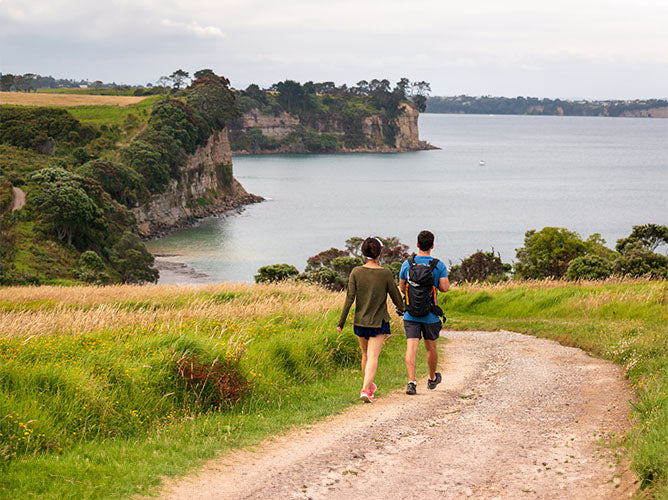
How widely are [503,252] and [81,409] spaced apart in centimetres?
7216

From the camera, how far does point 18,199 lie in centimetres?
6156

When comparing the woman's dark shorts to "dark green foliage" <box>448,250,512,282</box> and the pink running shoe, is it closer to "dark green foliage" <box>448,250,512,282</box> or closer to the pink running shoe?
the pink running shoe

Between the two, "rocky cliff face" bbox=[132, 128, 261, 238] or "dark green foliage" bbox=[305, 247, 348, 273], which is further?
"rocky cliff face" bbox=[132, 128, 261, 238]

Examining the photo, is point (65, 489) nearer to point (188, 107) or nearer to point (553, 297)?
point (553, 297)

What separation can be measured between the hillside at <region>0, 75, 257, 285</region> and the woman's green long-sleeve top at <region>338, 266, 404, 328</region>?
3744 cm

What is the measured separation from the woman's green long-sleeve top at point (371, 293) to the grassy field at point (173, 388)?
4.30ft

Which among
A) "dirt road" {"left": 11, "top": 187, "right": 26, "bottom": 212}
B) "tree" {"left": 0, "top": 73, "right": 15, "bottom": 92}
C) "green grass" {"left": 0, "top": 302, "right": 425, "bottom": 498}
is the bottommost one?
"dirt road" {"left": 11, "top": 187, "right": 26, "bottom": 212}

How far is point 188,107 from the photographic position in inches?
4269

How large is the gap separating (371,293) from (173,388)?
2934 millimetres

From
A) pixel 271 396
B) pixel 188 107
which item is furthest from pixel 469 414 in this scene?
pixel 188 107

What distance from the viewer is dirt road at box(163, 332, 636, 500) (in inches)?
274

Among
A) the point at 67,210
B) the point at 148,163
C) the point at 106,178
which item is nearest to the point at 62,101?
the point at 148,163

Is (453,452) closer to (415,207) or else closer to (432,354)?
(432,354)

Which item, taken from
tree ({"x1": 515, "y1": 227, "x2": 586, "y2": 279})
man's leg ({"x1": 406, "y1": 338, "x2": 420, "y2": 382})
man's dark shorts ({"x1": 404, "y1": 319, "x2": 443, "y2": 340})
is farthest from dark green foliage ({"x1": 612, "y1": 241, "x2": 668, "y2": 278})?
man's dark shorts ({"x1": 404, "y1": 319, "x2": 443, "y2": 340})
